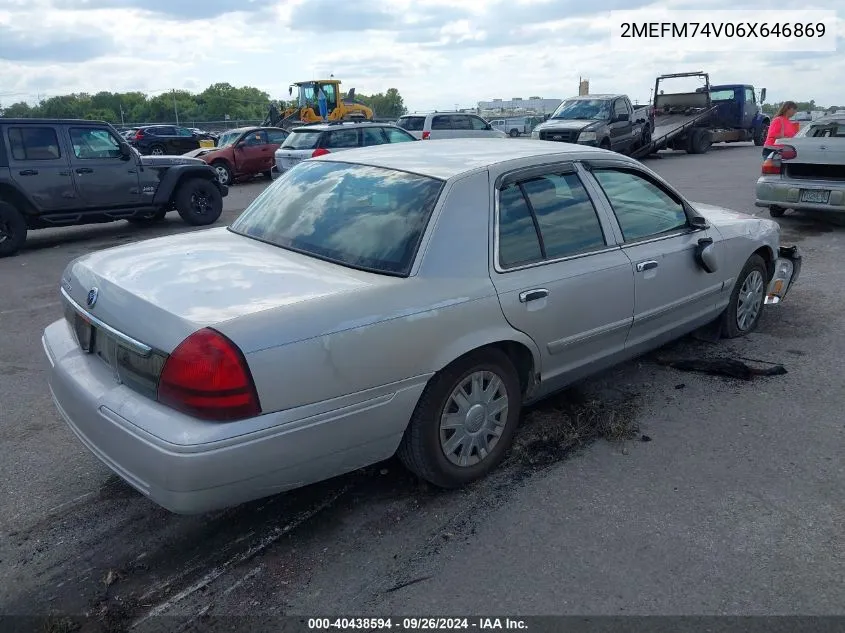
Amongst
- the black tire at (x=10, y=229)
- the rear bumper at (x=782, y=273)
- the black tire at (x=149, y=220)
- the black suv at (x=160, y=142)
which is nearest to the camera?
the rear bumper at (x=782, y=273)

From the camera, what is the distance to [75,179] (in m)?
10.1

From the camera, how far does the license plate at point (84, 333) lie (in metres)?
3.12

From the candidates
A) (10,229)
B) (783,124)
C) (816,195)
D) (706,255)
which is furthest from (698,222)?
(10,229)

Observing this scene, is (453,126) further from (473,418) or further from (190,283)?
(190,283)

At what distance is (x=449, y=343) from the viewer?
122 inches

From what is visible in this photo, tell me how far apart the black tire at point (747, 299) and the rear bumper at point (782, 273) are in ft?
0.48

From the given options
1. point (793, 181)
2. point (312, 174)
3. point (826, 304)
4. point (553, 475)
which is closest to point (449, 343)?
point (553, 475)

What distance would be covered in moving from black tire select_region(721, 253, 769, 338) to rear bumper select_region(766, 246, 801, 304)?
15 cm

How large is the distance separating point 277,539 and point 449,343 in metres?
1.15

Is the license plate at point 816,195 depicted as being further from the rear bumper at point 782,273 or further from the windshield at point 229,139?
the windshield at point 229,139

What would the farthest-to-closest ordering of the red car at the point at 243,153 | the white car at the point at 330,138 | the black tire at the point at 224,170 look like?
the red car at the point at 243,153
the black tire at the point at 224,170
the white car at the point at 330,138

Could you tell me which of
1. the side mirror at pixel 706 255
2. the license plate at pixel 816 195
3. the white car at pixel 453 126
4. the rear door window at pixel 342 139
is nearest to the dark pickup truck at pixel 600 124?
the white car at pixel 453 126

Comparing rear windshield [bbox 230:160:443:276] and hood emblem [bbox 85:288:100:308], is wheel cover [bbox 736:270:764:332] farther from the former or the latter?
hood emblem [bbox 85:288:100:308]

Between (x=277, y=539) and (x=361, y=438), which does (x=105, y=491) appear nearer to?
(x=277, y=539)
